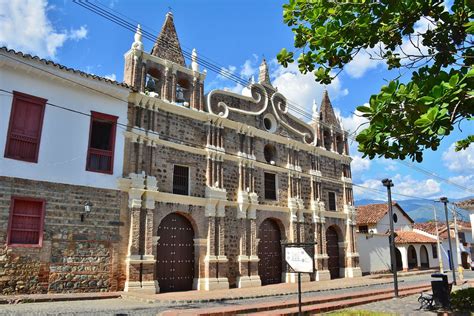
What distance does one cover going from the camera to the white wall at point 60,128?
1325 cm

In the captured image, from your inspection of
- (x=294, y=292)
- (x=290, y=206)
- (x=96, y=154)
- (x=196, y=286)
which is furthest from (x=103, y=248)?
(x=290, y=206)

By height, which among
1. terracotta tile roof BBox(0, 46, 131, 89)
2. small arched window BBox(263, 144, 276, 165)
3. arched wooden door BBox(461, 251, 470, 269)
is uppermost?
terracotta tile roof BBox(0, 46, 131, 89)

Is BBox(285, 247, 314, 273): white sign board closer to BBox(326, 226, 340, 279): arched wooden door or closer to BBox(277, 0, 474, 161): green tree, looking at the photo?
BBox(277, 0, 474, 161): green tree

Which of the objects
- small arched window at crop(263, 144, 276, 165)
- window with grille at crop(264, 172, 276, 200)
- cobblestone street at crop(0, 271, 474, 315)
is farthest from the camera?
small arched window at crop(263, 144, 276, 165)

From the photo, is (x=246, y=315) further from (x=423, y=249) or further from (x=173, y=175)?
(x=423, y=249)

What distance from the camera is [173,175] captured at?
17984mm

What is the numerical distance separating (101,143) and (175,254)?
5.77 metres

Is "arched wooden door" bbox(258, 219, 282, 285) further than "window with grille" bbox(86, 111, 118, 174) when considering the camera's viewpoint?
Yes

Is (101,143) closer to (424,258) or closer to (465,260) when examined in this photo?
(424,258)

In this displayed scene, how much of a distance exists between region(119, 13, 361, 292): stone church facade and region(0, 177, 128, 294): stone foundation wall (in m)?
0.77

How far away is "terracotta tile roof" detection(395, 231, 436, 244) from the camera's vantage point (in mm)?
34400

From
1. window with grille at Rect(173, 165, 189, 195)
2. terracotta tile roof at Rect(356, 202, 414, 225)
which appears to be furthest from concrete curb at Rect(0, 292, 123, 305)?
terracotta tile roof at Rect(356, 202, 414, 225)

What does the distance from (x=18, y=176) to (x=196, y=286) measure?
8735 millimetres

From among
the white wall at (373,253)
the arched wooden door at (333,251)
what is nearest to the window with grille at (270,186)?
the arched wooden door at (333,251)
